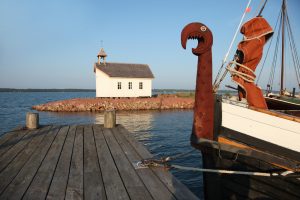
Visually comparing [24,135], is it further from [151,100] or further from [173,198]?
[151,100]

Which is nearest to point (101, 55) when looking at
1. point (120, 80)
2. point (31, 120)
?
point (120, 80)

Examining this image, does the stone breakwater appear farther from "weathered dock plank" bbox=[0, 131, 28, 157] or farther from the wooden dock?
the wooden dock

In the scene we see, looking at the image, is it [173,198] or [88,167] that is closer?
[173,198]

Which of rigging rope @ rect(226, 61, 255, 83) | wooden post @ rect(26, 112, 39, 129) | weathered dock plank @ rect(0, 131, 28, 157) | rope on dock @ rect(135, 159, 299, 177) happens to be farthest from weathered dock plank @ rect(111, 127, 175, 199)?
wooden post @ rect(26, 112, 39, 129)

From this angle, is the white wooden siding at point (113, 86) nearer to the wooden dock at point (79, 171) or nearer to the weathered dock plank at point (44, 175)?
the wooden dock at point (79, 171)

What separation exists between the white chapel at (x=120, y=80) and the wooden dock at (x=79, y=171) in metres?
29.5

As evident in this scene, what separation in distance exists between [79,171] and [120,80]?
33.3 meters

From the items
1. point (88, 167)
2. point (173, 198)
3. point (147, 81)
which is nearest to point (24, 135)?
point (88, 167)

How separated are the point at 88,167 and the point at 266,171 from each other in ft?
11.7

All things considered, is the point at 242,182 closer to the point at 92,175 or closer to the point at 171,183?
the point at 171,183

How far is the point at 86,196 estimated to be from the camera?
3912 mm

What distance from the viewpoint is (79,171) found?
5062mm

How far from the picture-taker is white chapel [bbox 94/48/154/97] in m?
37.6

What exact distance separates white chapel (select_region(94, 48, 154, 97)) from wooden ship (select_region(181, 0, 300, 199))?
32.5 m
